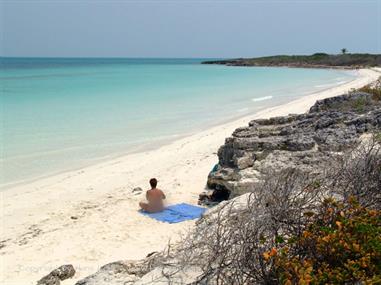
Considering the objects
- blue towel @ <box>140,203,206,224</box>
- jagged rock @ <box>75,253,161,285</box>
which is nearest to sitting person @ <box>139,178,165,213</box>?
blue towel @ <box>140,203,206,224</box>

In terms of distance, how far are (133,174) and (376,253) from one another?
823cm

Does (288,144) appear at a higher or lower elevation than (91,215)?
higher

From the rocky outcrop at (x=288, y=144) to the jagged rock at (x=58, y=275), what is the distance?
2.87 m

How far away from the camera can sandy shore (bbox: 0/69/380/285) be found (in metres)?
6.20

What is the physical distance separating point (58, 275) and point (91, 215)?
2568 millimetres

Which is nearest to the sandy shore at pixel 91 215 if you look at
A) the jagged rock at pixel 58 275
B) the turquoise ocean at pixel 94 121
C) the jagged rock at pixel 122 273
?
the jagged rock at pixel 58 275

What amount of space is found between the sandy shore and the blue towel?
202mm

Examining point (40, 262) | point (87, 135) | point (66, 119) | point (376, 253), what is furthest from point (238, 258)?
point (66, 119)

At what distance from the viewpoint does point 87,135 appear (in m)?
15.5

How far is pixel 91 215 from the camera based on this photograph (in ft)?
26.0

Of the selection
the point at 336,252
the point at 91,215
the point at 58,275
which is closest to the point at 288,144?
the point at 91,215

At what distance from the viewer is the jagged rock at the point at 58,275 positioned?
5.31 meters

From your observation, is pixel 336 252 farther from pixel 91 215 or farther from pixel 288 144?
pixel 91 215

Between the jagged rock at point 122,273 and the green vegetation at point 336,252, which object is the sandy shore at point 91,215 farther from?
the green vegetation at point 336,252
